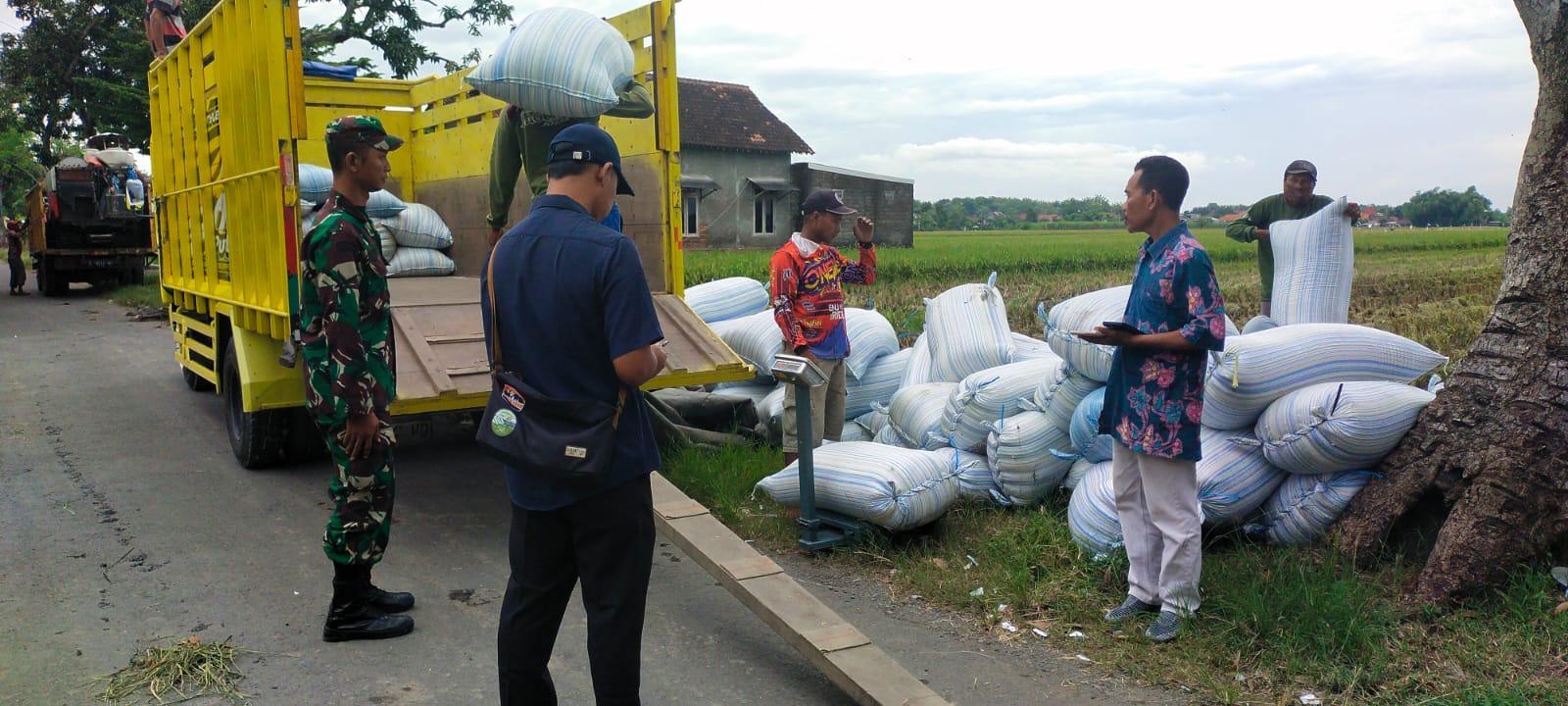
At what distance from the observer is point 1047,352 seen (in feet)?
18.9

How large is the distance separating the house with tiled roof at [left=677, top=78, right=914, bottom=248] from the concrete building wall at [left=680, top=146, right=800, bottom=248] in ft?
0.09

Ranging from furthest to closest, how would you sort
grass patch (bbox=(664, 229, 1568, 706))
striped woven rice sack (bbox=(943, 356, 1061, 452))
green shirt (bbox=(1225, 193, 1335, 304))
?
green shirt (bbox=(1225, 193, 1335, 304)) < striped woven rice sack (bbox=(943, 356, 1061, 452)) < grass patch (bbox=(664, 229, 1568, 706))

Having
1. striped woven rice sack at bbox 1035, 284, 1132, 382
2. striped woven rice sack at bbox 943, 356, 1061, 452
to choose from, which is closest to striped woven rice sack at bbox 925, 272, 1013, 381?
striped woven rice sack at bbox 943, 356, 1061, 452

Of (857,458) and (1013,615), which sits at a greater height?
(857,458)

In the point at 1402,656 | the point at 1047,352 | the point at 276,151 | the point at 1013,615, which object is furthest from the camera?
the point at 1047,352

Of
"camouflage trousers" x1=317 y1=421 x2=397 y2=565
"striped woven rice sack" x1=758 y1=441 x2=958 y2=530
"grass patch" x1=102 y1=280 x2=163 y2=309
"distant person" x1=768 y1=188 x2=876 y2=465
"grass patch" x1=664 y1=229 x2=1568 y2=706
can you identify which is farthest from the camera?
"grass patch" x1=102 y1=280 x2=163 y2=309

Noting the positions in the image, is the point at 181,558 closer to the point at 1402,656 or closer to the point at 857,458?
the point at 857,458

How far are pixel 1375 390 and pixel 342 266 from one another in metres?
3.55

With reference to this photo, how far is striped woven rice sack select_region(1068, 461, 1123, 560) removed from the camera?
4.12 m

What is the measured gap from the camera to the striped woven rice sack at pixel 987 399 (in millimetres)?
4945

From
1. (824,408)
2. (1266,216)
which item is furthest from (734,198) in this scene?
(824,408)

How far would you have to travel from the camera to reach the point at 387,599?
12.7 feet

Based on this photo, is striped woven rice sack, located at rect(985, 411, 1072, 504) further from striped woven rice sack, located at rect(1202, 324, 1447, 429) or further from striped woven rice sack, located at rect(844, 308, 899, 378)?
striped woven rice sack, located at rect(844, 308, 899, 378)

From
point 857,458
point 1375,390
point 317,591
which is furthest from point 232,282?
point 1375,390
